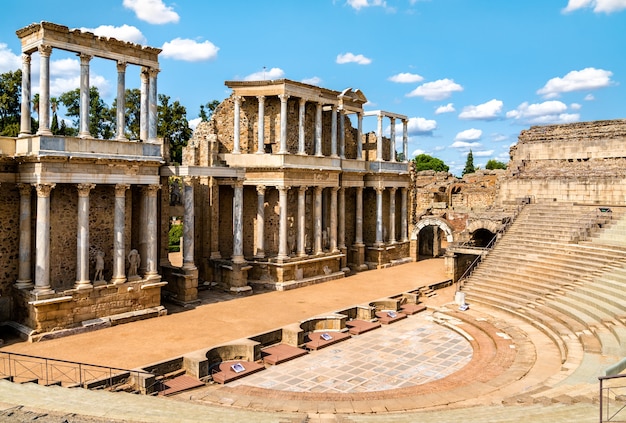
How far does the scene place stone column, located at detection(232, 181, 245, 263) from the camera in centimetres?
2639

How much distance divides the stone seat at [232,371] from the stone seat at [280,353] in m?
0.54

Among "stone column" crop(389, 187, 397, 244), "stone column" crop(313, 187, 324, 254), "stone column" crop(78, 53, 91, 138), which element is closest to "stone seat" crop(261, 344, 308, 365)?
"stone column" crop(78, 53, 91, 138)

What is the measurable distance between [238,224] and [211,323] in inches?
290

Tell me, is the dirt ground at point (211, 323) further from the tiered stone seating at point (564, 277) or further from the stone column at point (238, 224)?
the tiered stone seating at point (564, 277)

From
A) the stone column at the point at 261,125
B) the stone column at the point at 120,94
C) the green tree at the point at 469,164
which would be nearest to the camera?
the stone column at the point at 120,94

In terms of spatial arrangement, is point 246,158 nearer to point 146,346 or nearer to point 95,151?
point 95,151

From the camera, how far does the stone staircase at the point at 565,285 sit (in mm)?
14086

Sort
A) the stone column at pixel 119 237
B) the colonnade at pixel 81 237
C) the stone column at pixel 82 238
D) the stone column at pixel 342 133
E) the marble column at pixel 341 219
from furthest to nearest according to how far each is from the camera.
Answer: the stone column at pixel 342 133
the marble column at pixel 341 219
the stone column at pixel 119 237
the stone column at pixel 82 238
the colonnade at pixel 81 237

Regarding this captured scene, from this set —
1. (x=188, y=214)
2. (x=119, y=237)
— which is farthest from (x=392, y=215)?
(x=119, y=237)

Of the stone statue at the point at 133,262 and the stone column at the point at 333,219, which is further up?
the stone column at the point at 333,219

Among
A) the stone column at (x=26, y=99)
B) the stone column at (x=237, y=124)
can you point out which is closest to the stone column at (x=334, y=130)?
the stone column at (x=237, y=124)

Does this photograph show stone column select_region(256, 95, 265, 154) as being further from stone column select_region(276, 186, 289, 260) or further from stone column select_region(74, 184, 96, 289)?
stone column select_region(74, 184, 96, 289)

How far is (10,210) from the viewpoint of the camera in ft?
63.9

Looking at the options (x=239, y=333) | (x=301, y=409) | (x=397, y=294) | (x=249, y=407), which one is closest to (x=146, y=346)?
(x=239, y=333)
